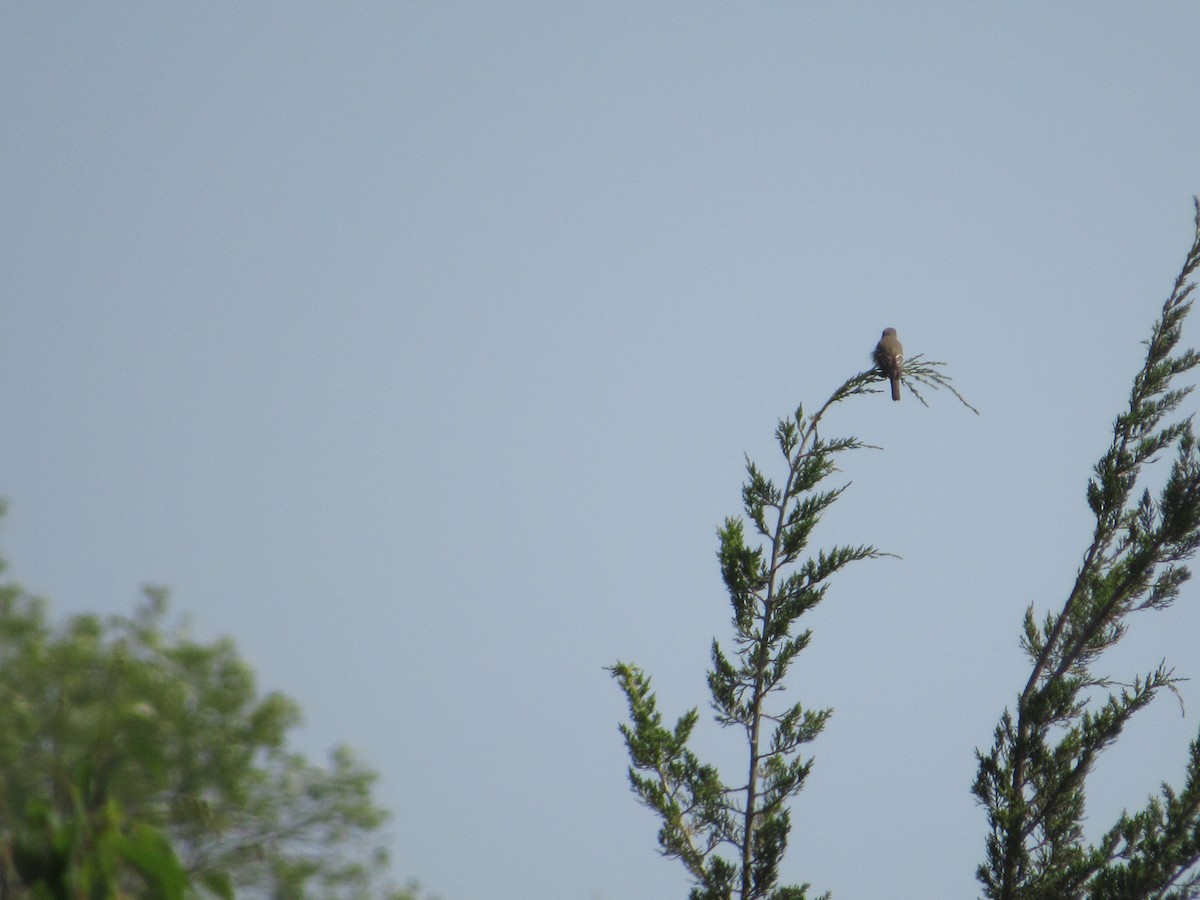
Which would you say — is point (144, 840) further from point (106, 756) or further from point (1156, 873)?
point (1156, 873)

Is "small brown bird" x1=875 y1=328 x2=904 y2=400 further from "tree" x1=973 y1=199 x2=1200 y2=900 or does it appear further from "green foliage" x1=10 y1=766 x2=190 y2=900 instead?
"green foliage" x1=10 y1=766 x2=190 y2=900

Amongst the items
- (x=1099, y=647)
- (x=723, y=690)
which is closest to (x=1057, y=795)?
(x=1099, y=647)

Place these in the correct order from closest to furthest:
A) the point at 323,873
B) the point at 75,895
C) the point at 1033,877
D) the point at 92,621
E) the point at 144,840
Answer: the point at 75,895, the point at 144,840, the point at 1033,877, the point at 92,621, the point at 323,873

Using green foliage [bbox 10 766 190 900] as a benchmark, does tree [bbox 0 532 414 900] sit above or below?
above

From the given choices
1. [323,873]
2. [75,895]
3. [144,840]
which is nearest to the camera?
[75,895]

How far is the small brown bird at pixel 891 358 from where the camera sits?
7.21 meters

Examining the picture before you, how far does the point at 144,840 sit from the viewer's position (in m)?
1.97

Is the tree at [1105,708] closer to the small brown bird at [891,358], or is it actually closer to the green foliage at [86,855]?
the small brown bird at [891,358]

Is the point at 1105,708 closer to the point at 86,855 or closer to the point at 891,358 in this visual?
the point at 891,358

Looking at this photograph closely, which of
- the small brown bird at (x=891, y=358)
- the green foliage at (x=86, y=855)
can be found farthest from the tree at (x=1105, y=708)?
the green foliage at (x=86, y=855)

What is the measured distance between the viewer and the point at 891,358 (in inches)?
287

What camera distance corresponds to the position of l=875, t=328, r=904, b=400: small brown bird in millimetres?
7207

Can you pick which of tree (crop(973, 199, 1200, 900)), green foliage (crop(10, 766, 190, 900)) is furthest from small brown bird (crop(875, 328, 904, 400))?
green foliage (crop(10, 766, 190, 900))

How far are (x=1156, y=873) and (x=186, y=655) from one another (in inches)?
445
